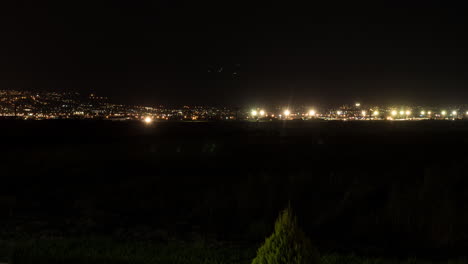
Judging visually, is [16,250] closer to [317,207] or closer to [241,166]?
[317,207]

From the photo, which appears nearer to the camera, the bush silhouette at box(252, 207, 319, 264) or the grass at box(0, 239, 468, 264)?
the bush silhouette at box(252, 207, 319, 264)

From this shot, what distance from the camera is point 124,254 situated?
7.09 metres

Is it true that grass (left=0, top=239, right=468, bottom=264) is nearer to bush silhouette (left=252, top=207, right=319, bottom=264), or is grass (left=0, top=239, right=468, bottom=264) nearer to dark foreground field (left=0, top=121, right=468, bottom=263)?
dark foreground field (left=0, top=121, right=468, bottom=263)

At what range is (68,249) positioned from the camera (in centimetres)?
725

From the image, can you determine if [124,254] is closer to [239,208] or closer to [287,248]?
[287,248]

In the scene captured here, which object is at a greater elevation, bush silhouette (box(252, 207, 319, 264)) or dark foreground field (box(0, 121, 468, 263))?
bush silhouette (box(252, 207, 319, 264))

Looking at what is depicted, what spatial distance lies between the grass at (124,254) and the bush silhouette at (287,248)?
3.26 metres

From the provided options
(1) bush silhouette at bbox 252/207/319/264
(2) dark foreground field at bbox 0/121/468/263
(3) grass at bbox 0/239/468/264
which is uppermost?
(1) bush silhouette at bbox 252/207/319/264

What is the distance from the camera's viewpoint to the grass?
21.8 feet

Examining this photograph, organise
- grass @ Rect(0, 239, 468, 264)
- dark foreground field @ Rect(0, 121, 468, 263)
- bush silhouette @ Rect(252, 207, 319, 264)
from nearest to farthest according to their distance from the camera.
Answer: bush silhouette @ Rect(252, 207, 319, 264)
grass @ Rect(0, 239, 468, 264)
dark foreground field @ Rect(0, 121, 468, 263)

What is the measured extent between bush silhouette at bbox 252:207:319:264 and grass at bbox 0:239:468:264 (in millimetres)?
3256

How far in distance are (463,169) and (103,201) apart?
15807mm

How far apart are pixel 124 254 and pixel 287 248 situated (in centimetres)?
453

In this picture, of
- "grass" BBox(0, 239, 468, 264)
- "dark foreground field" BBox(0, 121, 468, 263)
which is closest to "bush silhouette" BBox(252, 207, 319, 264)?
"grass" BBox(0, 239, 468, 264)
